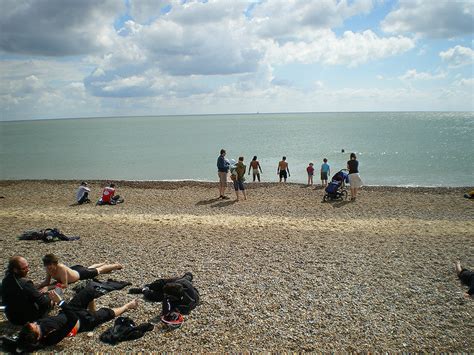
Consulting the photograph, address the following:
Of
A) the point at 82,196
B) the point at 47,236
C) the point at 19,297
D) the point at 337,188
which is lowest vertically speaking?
the point at 47,236

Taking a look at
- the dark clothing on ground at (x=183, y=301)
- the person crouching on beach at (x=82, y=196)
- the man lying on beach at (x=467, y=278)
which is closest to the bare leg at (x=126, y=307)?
the dark clothing on ground at (x=183, y=301)

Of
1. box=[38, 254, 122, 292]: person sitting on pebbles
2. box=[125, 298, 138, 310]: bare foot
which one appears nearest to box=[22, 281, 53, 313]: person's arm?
box=[38, 254, 122, 292]: person sitting on pebbles

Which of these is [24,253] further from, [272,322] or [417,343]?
[417,343]

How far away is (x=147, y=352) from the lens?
480 centimetres

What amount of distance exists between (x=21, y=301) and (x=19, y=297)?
0.07 m

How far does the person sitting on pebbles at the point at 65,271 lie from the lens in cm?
622

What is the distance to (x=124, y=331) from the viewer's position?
510 centimetres

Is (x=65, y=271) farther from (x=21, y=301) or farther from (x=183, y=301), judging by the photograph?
(x=183, y=301)

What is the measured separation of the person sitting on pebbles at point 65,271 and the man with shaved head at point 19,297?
808 millimetres

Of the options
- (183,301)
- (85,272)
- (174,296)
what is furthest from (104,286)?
(183,301)

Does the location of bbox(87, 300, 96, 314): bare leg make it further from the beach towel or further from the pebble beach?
the beach towel

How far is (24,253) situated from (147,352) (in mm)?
5552

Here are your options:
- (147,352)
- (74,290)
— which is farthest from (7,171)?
(147,352)

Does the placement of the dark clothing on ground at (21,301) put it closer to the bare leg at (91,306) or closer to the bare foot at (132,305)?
the bare leg at (91,306)
